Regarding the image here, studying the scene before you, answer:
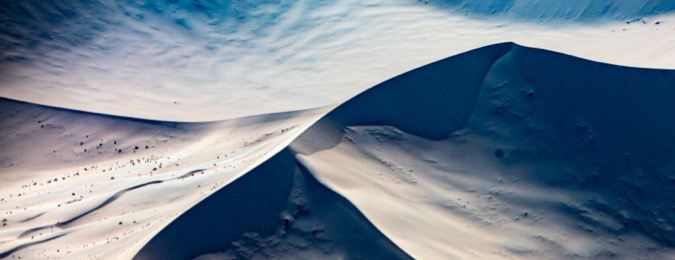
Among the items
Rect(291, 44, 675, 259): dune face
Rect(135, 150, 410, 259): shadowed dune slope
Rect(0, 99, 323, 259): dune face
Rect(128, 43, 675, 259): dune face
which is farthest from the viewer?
Rect(0, 99, 323, 259): dune face

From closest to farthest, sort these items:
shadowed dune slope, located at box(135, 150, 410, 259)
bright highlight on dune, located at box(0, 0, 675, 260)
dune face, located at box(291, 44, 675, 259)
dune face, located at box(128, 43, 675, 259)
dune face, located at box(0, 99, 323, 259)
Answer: shadowed dune slope, located at box(135, 150, 410, 259) < dune face, located at box(128, 43, 675, 259) < bright highlight on dune, located at box(0, 0, 675, 260) < dune face, located at box(291, 44, 675, 259) < dune face, located at box(0, 99, 323, 259)

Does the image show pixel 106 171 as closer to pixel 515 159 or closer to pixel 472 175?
pixel 472 175

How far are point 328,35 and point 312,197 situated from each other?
15.9 metres

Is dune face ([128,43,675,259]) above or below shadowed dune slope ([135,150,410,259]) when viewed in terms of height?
above

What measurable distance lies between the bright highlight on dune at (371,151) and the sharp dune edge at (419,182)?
0.11 feet

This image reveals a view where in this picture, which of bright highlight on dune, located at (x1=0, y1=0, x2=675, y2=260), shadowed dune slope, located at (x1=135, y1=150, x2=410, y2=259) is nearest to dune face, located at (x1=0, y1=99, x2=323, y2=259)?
bright highlight on dune, located at (x1=0, y1=0, x2=675, y2=260)

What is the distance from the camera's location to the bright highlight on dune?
1145 cm

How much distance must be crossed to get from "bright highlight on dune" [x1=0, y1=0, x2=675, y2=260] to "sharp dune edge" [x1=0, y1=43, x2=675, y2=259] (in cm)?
3

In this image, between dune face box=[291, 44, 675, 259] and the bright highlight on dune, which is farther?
dune face box=[291, 44, 675, 259]

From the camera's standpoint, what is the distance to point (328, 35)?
88.2 ft

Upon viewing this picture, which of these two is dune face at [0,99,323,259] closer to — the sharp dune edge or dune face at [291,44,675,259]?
the sharp dune edge

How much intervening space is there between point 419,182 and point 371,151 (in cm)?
111

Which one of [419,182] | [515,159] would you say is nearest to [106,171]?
[419,182]

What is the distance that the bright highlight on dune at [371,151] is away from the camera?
11.5 meters
